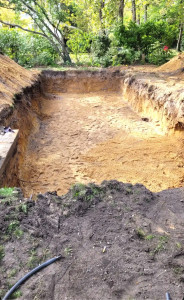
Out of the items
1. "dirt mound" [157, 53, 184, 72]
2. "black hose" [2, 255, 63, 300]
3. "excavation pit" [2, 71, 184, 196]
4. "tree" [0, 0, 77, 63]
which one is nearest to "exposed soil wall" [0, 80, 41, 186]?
"excavation pit" [2, 71, 184, 196]

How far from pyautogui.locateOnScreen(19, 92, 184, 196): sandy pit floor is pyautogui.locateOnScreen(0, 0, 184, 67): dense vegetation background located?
6.57 metres

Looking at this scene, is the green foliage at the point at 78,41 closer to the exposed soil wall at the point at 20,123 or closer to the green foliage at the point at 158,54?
the green foliage at the point at 158,54

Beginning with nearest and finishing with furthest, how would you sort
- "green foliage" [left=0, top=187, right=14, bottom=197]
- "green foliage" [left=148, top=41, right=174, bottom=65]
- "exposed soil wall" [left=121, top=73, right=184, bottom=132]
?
"green foliage" [left=0, top=187, right=14, bottom=197] → "exposed soil wall" [left=121, top=73, right=184, bottom=132] → "green foliage" [left=148, top=41, right=174, bottom=65]

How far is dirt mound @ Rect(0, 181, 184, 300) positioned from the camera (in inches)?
75.2

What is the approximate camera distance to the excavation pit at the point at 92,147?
5074mm

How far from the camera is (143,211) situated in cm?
286

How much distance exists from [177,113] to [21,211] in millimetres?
5169

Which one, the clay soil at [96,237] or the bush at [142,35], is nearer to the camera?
the clay soil at [96,237]

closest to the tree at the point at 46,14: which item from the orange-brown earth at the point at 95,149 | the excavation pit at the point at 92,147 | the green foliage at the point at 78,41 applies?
the green foliage at the point at 78,41

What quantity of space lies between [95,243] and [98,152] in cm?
394

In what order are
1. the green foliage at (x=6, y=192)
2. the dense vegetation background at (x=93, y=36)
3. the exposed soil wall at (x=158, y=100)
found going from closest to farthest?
the green foliage at (x=6, y=192) < the exposed soil wall at (x=158, y=100) < the dense vegetation background at (x=93, y=36)

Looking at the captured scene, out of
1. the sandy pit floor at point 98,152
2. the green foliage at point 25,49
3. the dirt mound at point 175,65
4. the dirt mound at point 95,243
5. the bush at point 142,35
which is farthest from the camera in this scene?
the green foliage at point 25,49

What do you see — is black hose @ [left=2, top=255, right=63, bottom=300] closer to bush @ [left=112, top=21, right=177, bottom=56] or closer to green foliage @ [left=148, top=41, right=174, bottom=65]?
green foliage @ [left=148, top=41, right=174, bottom=65]

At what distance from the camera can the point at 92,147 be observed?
6488 millimetres
